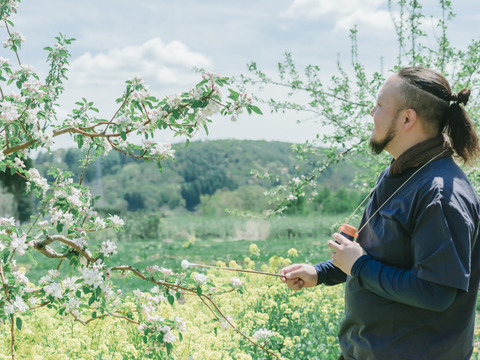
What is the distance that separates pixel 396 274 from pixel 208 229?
751 inches

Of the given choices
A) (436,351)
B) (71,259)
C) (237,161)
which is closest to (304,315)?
(71,259)

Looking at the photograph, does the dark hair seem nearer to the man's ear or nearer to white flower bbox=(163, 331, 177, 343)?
the man's ear

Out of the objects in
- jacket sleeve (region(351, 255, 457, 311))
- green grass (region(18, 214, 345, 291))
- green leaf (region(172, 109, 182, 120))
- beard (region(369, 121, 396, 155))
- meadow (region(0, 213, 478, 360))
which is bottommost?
green grass (region(18, 214, 345, 291))

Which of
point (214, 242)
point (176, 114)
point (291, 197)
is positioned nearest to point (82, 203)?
point (176, 114)

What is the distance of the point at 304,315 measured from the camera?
483 cm

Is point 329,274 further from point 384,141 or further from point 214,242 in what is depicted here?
point 214,242

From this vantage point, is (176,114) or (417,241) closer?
(417,241)

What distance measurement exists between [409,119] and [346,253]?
1.74 ft

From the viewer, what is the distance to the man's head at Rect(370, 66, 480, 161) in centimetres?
182

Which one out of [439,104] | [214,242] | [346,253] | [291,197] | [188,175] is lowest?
[214,242]

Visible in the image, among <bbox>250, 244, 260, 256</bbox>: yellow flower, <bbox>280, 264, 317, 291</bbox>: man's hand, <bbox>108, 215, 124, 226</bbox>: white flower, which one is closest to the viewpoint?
<bbox>280, 264, 317, 291</bbox>: man's hand

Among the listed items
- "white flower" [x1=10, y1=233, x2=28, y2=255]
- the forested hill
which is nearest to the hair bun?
"white flower" [x1=10, y1=233, x2=28, y2=255]

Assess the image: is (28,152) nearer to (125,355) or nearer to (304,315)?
(125,355)

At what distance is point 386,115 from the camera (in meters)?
1.86
